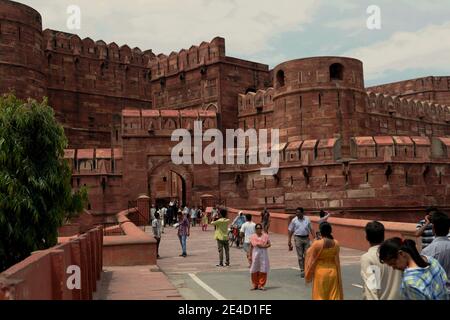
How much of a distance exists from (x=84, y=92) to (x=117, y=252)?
98.6 ft

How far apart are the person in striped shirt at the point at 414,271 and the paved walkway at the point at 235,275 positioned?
12.3ft

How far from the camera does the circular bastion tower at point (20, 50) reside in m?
31.1

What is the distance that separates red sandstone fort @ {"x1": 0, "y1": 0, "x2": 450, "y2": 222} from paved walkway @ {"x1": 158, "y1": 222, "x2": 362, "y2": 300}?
30.5 feet

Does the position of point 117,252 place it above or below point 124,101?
below

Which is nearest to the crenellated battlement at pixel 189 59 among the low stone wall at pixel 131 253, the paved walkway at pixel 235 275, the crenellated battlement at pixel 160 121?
the crenellated battlement at pixel 160 121

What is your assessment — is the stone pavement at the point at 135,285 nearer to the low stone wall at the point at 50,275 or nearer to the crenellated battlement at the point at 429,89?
the low stone wall at the point at 50,275

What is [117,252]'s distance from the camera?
11422 mm

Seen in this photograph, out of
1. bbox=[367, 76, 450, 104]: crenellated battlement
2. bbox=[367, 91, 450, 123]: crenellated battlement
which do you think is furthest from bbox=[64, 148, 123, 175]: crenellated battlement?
bbox=[367, 76, 450, 104]: crenellated battlement

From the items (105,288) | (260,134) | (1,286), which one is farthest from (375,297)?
(260,134)

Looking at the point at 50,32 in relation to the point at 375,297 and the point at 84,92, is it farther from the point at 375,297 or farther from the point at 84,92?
the point at 375,297

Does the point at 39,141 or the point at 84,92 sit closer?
the point at 39,141

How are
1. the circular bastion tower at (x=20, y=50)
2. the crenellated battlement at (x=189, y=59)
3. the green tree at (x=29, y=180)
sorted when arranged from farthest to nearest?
Result: the crenellated battlement at (x=189, y=59), the circular bastion tower at (x=20, y=50), the green tree at (x=29, y=180)

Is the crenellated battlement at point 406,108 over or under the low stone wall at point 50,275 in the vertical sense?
over

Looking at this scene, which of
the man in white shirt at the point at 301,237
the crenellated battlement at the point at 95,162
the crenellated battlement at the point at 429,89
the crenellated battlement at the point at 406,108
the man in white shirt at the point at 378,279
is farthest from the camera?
the crenellated battlement at the point at 429,89
